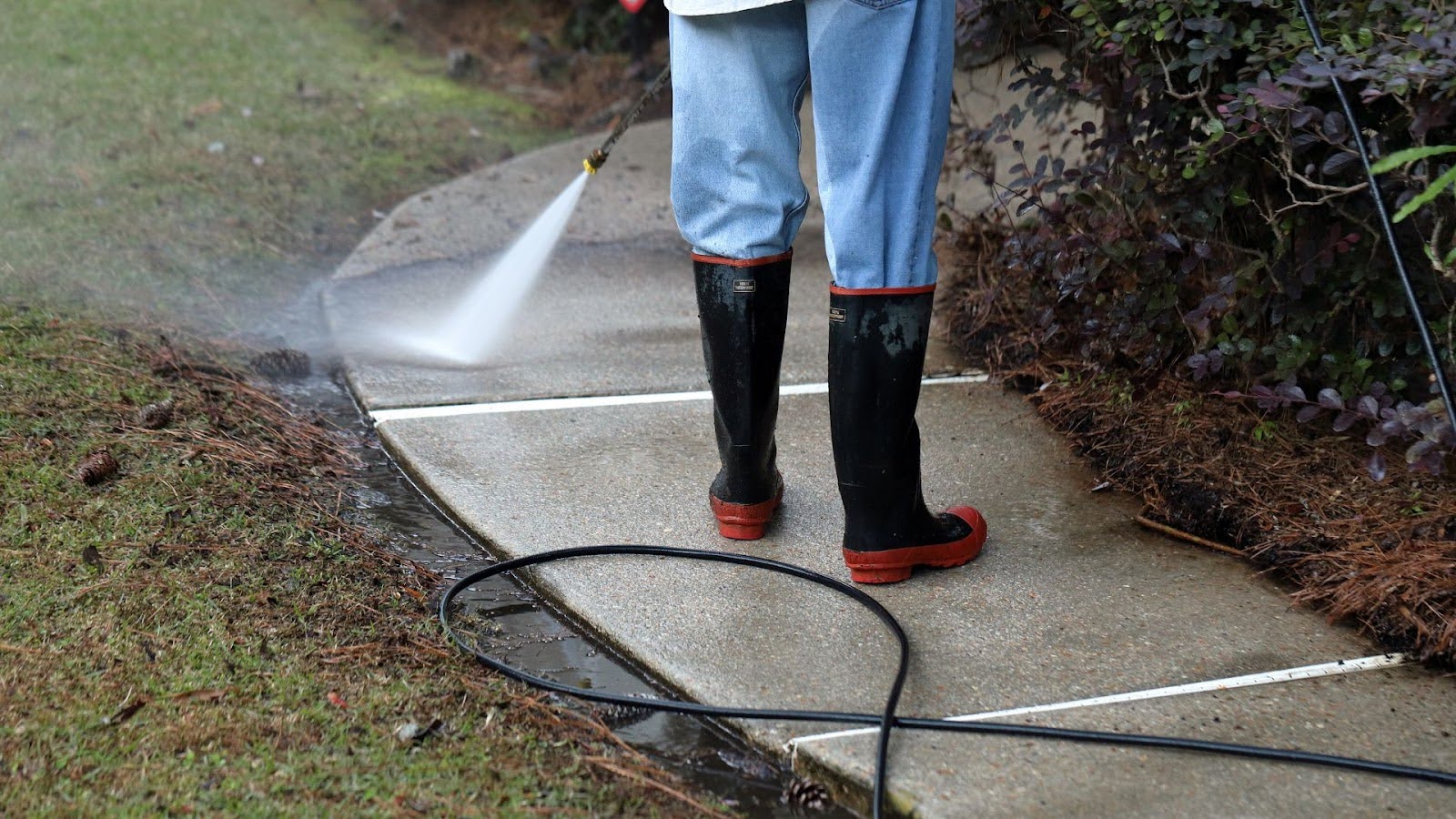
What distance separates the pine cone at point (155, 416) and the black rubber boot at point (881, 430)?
5.19ft

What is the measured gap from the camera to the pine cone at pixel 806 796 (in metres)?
1.86

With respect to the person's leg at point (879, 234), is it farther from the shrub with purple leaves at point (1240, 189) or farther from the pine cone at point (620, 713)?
the shrub with purple leaves at point (1240, 189)

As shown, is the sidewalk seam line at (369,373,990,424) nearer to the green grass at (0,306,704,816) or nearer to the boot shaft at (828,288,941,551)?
the green grass at (0,306,704,816)

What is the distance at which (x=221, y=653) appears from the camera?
6.79 ft

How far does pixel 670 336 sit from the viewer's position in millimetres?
3779

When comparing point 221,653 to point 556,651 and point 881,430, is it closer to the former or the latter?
point 556,651

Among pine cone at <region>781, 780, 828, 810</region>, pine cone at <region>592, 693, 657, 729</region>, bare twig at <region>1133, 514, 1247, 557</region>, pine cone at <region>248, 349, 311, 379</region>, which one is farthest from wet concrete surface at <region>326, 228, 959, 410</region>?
pine cone at <region>781, 780, 828, 810</region>

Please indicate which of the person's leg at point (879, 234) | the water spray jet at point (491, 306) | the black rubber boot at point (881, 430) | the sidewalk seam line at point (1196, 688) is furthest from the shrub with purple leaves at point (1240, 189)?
the water spray jet at point (491, 306)

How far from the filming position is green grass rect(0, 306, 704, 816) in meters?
1.78

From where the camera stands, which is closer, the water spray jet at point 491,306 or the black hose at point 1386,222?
the black hose at point 1386,222

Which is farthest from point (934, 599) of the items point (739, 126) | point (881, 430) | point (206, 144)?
point (206, 144)

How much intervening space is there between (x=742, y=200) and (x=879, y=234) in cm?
29

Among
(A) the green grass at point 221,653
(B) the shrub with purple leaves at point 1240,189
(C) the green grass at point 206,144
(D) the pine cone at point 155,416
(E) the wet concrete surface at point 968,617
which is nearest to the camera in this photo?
(A) the green grass at point 221,653

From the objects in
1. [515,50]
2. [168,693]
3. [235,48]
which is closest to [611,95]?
[515,50]
